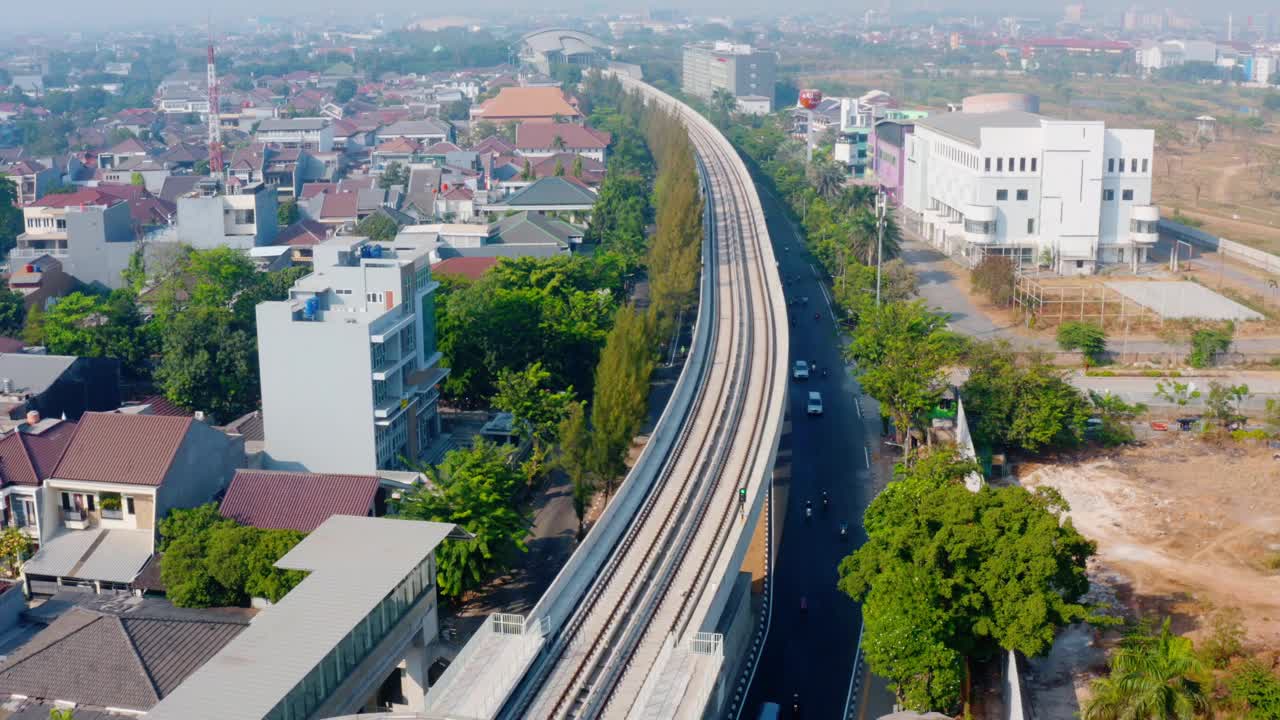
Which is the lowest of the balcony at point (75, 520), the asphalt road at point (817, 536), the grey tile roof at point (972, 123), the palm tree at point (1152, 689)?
the asphalt road at point (817, 536)

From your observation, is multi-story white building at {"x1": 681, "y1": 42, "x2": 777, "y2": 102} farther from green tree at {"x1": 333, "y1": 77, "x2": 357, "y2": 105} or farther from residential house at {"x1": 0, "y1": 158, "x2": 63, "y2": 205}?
residential house at {"x1": 0, "y1": 158, "x2": 63, "y2": 205}

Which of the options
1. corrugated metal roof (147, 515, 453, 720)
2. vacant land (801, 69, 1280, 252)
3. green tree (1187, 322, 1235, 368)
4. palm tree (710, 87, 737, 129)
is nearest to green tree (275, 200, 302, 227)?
green tree (1187, 322, 1235, 368)

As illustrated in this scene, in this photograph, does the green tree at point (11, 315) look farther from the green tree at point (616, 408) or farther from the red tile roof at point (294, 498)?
the green tree at point (616, 408)

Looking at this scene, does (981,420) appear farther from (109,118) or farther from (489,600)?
(109,118)

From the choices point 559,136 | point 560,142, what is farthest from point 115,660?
point 559,136

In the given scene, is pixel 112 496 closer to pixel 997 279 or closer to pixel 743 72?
pixel 997 279

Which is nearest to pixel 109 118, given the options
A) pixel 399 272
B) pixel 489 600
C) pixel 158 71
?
pixel 158 71

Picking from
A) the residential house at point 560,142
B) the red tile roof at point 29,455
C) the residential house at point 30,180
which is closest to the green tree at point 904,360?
the red tile roof at point 29,455
